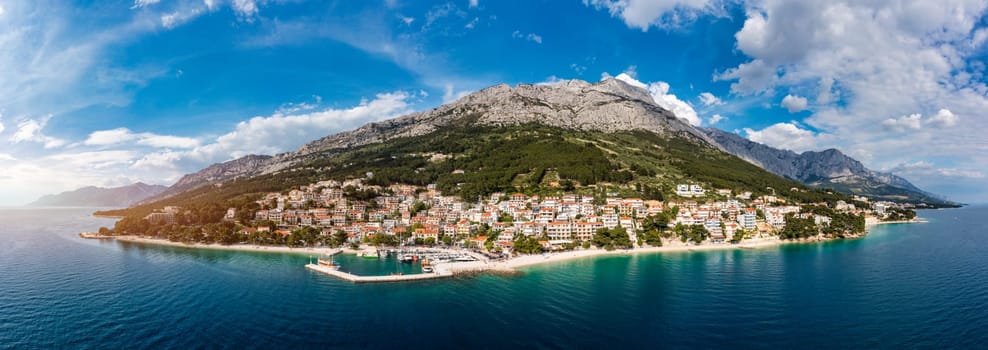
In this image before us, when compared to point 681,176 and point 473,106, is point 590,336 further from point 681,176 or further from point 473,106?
point 473,106

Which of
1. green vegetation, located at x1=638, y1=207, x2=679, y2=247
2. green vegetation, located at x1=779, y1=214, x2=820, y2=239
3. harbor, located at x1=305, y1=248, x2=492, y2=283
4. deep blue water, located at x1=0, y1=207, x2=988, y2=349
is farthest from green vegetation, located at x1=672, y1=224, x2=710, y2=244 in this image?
harbor, located at x1=305, y1=248, x2=492, y2=283

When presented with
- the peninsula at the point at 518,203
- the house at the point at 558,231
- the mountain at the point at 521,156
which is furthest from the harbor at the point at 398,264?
the mountain at the point at 521,156

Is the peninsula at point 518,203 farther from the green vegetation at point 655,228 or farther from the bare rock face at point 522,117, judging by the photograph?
the bare rock face at point 522,117

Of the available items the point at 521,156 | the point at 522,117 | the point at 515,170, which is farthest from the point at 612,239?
the point at 522,117

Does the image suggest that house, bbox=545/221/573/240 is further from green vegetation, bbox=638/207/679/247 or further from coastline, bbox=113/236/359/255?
coastline, bbox=113/236/359/255

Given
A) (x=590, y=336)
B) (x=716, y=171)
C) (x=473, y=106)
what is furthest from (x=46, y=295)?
(x=473, y=106)

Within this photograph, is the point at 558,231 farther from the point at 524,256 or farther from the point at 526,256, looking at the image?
the point at 524,256
